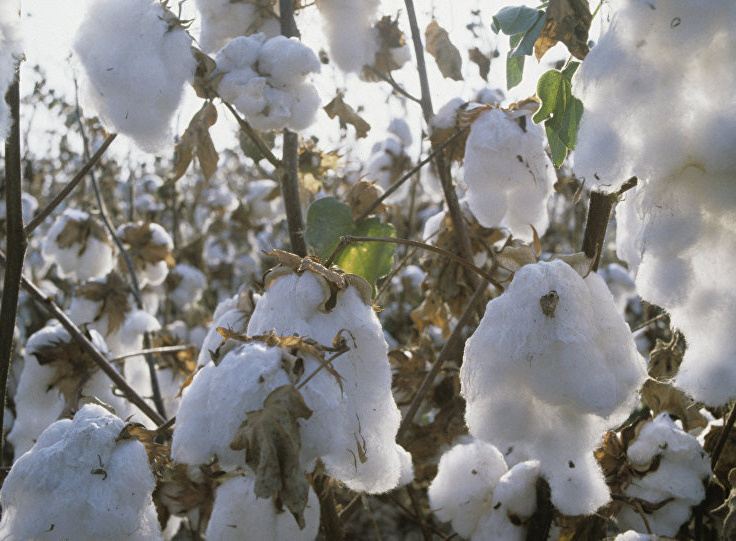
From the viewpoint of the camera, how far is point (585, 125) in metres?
0.81

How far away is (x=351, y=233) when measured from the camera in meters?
1.30

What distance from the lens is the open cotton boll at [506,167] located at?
1346 millimetres

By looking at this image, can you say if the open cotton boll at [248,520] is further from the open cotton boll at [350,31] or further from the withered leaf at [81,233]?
the withered leaf at [81,233]

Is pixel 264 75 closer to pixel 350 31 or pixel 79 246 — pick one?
pixel 350 31

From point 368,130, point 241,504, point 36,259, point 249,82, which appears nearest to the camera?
point 241,504

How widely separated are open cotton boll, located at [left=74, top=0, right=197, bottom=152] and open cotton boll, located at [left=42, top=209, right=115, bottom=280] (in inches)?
57.2

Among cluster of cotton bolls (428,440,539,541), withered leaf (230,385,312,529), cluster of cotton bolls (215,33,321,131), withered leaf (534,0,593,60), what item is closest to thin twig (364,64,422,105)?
cluster of cotton bolls (215,33,321,131)

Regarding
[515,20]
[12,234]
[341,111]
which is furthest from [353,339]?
[341,111]

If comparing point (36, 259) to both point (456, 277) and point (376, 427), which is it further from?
point (376, 427)

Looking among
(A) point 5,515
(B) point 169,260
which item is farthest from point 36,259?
(A) point 5,515

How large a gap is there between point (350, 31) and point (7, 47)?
3.05 ft

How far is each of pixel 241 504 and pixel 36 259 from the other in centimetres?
510

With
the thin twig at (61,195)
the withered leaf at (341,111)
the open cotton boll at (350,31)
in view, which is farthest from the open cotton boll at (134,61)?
the open cotton boll at (350,31)

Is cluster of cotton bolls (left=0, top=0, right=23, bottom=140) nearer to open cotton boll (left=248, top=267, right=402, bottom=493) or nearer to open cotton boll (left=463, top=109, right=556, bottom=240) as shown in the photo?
open cotton boll (left=248, top=267, right=402, bottom=493)
